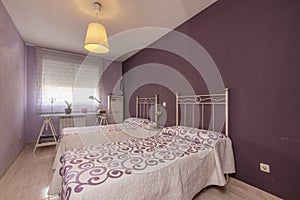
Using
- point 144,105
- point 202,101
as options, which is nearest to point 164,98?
point 144,105

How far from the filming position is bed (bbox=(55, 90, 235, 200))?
1.05 meters

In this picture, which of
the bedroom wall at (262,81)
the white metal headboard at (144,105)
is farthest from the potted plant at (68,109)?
the bedroom wall at (262,81)

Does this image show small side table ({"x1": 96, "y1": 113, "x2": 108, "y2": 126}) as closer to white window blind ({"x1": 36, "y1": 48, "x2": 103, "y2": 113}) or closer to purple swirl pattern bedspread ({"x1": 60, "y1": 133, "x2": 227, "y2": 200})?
white window blind ({"x1": 36, "y1": 48, "x2": 103, "y2": 113})

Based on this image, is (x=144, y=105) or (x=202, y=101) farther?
(x=144, y=105)

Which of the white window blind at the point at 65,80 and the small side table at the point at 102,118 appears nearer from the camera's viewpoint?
the white window blind at the point at 65,80

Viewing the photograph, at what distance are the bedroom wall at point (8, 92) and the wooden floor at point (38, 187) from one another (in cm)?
24

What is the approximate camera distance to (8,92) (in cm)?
241

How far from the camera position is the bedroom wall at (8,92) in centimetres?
215

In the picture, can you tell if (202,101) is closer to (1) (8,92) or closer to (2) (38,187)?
(2) (38,187)

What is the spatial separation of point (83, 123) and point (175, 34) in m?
3.35

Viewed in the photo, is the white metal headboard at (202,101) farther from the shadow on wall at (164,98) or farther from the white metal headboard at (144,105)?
the white metal headboard at (144,105)

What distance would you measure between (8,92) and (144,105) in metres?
2.64

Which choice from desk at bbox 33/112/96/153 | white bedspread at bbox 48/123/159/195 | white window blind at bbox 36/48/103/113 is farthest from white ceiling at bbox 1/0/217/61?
white bedspread at bbox 48/123/159/195

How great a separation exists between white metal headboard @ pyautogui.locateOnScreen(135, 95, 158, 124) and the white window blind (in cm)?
141
